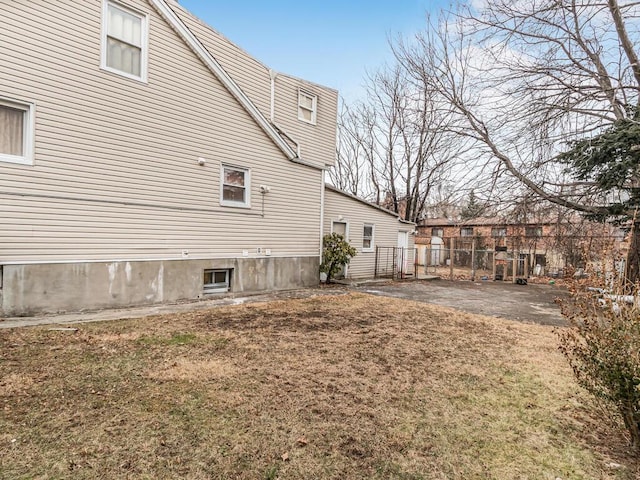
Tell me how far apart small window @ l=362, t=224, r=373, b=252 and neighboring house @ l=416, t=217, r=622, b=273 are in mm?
3309

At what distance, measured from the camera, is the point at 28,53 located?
6254 mm

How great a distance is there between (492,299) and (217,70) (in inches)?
380

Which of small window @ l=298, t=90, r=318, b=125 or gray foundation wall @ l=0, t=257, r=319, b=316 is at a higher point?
small window @ l=298, t=90, r=318, b=125

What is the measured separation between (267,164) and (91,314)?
5.72 m

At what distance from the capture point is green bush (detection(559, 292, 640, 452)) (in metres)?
2.45

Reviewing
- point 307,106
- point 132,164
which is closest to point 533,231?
point 307,106

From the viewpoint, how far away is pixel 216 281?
9.41 m

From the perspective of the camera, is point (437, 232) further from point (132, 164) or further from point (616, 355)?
point (616, 355)

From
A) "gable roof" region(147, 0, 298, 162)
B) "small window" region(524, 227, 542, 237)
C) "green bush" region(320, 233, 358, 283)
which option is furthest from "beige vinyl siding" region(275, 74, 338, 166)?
"small window" region(524, 227, 542, 237)

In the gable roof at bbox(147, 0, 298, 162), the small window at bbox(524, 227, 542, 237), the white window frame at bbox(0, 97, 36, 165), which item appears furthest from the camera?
the small window at bbox(524, 227, 542, 237)

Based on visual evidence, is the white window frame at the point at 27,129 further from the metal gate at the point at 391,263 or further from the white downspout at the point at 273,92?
the metal gate at the point at 391,263

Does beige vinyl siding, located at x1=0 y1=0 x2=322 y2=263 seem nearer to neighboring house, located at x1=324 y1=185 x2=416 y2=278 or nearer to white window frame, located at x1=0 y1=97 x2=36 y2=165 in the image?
white window frame, located at x1=0 y1=97 x2=36 y2=165

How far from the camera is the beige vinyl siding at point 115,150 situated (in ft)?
20.4

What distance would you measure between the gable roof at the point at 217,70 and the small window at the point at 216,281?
13.0ft
